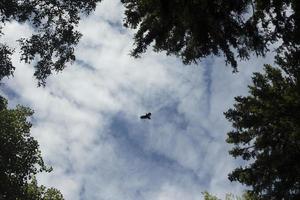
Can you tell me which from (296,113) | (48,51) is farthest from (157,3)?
(48,51)

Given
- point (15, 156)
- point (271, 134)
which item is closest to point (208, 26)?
point (271, 134)

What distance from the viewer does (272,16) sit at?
1212 centimetres

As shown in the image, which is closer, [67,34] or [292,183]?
[292,183]

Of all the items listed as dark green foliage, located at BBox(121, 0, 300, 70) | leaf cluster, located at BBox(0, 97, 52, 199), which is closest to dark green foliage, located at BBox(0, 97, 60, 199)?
leaf cluster, located at BBox(0, 97, 52, 199)

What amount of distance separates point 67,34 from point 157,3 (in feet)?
29.5

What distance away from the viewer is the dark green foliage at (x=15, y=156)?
24016mm

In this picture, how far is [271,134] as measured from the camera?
15.2 meters

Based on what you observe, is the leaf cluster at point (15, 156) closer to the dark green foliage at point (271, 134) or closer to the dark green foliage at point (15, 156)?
the dark green foliage at point (15, 156)

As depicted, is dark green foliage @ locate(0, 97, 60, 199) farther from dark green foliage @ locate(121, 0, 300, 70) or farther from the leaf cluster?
dark green foliage @ locate(121, 0, 300, 70)

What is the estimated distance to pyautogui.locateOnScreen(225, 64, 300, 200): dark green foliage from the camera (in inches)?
539

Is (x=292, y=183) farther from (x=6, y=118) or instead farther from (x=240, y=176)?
(x=6, y=118)

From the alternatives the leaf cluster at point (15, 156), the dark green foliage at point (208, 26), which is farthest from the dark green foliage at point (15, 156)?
the dark green foliage at point (208, 26)

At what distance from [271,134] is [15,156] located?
15737 millimetres

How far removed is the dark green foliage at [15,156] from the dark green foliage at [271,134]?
13.9 m
